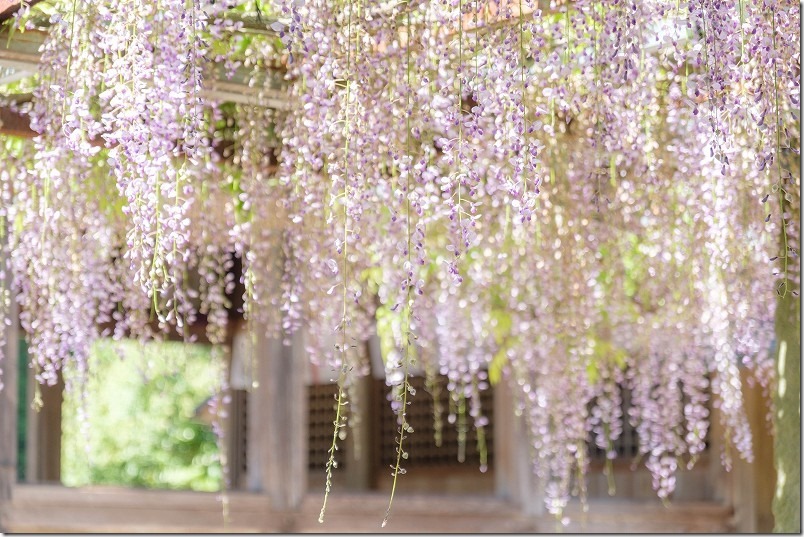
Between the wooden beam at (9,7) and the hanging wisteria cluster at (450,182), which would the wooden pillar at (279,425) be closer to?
the hanging wisteria cluster at (450,182)

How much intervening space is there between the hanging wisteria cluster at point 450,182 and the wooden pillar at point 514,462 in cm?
12

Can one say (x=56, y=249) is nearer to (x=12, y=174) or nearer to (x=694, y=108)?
(x=12, y=174)

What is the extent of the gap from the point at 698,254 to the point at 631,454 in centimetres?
266

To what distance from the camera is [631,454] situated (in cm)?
670

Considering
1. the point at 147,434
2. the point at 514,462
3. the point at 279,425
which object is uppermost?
the point at 279,425

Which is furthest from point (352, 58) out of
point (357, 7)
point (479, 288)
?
point (479, 288)

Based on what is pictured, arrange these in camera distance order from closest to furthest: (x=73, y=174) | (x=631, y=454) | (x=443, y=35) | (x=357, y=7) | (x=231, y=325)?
(x=357, y=7) < (x=443, y=35) < (x=73, y=174) < (x=631, y=454) < (x=231, y=325)

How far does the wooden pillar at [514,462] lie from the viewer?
5848 millimetres

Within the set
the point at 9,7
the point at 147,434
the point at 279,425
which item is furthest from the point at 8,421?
the point at 147,434

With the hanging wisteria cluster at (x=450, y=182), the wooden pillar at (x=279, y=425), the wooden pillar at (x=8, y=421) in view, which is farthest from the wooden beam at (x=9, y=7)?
the wooden pillar at (x=279, y=425)

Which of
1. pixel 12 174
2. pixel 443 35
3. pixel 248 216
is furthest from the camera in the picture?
pixel 248 216

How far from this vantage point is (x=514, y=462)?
591cm

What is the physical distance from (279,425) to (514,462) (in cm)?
108

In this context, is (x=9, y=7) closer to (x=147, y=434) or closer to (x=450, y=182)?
(x=450, y=182)
